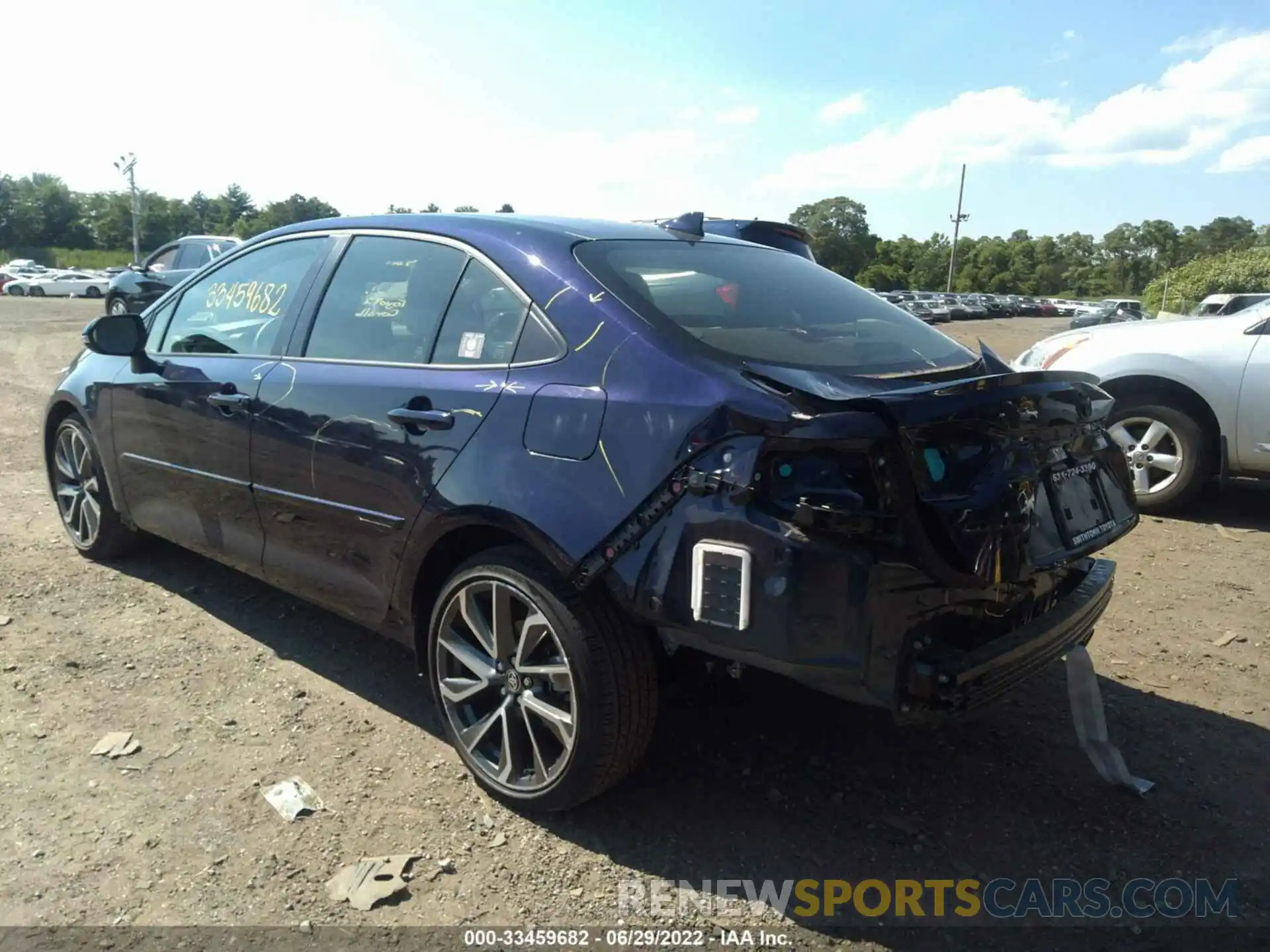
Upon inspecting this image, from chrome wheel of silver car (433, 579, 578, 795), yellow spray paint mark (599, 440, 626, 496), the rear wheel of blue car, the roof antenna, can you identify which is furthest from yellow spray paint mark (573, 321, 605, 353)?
the roof antenna

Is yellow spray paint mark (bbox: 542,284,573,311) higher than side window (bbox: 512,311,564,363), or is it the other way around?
yellow spray paint mark (bbox: 542,284,573,311)

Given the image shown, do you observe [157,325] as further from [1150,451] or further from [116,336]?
[1150,451]

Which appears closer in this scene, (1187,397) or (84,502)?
(84,502)

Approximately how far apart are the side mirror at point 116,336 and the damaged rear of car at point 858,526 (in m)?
2.66

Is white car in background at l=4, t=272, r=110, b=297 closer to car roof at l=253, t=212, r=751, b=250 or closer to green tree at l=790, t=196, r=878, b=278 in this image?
car roof at l=253, t=212, r=751, b=250

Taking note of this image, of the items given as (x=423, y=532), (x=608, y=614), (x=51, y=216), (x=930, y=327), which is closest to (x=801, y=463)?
(x=608, y=614)

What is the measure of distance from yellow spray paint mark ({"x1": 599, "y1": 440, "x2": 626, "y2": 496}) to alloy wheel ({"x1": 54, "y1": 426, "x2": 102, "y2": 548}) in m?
3.32

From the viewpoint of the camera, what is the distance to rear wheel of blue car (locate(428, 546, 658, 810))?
254 cm

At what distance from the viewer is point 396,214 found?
3410 mm

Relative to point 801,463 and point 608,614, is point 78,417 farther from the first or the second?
point 801,463

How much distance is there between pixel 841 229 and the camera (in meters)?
98.9

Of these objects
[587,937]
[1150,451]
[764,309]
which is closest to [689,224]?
[764,309]

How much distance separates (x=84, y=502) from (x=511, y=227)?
10.1 ft

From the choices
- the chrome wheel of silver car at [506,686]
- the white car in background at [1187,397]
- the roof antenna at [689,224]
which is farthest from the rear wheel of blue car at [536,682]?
the white car in background at [1187,397]
